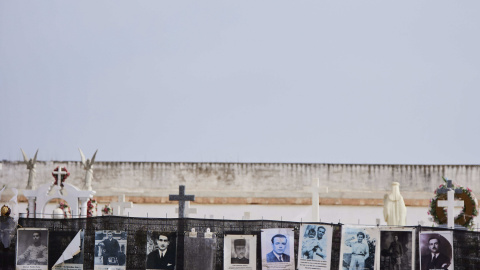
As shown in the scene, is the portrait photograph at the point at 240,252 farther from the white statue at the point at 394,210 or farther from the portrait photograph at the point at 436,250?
the white statue at the point at 394,210

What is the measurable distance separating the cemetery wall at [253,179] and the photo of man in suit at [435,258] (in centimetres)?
1161

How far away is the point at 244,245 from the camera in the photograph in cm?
1530

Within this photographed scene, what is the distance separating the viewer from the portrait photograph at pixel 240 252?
15222 millimetres

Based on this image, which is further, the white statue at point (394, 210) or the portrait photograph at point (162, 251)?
the white statue at point (394, 210)

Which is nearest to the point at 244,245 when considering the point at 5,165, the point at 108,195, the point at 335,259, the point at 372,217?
the point at 335,259

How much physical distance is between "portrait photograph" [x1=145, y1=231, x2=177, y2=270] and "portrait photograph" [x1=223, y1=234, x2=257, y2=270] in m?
0.85

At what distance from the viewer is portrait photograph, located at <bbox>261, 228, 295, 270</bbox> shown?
15094 mm

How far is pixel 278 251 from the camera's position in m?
15.1

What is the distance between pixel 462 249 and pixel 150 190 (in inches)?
572

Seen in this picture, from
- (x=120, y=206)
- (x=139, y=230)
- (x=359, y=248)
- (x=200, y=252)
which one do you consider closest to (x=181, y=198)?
(x=139, y=230)

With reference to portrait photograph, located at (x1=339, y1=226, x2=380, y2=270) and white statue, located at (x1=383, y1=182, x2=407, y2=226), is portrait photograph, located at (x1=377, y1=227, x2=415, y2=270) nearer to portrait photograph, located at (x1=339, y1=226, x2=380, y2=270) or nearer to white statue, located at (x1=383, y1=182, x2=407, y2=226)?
portrait photograph, located at (x1=339, y1=226, x2=380, y2=270)

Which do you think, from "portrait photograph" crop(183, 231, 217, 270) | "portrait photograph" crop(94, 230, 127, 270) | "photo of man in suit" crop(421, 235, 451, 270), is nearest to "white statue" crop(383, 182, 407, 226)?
"photo of man in suit" crop(421, 235, 451, 270)

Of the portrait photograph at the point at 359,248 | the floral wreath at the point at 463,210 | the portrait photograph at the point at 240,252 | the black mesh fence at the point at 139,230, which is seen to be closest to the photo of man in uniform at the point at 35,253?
the black mesh fence at the point at 139,230

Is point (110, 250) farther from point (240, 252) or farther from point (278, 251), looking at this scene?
point (278, 251)
